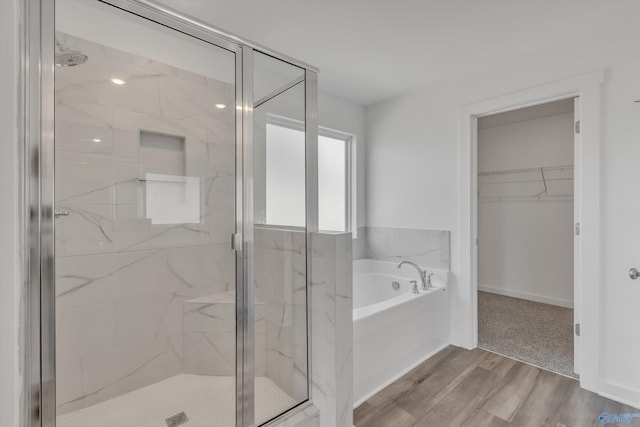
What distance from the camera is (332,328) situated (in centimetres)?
151

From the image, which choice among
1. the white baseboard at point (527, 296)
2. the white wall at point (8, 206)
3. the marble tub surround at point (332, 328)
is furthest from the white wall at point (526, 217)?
the white wall at point (8, 206)

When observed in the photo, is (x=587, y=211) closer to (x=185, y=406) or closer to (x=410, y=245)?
(x=410, y=245)

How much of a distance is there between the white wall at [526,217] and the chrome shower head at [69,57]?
396 centimetres

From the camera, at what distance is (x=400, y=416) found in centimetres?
173

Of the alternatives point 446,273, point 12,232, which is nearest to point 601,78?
point 446,273

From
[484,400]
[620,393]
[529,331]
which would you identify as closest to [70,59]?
[484,400]

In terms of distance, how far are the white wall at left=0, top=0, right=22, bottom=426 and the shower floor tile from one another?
108 cm

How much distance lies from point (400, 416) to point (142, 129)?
227 centimetres

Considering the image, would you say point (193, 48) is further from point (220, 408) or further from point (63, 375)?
point (220, 408)

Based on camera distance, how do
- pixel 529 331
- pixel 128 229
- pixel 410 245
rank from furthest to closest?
pixel 410 245 < pixel 529 331 < pixel 128 229

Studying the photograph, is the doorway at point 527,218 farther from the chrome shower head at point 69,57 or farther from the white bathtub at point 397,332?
the chrome shower head at point 69,57

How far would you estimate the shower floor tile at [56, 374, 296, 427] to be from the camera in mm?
1507

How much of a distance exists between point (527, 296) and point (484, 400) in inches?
101

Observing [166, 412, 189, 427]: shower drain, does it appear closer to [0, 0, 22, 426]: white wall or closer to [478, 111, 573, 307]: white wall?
[0, 0, 22, 426]: white wall
